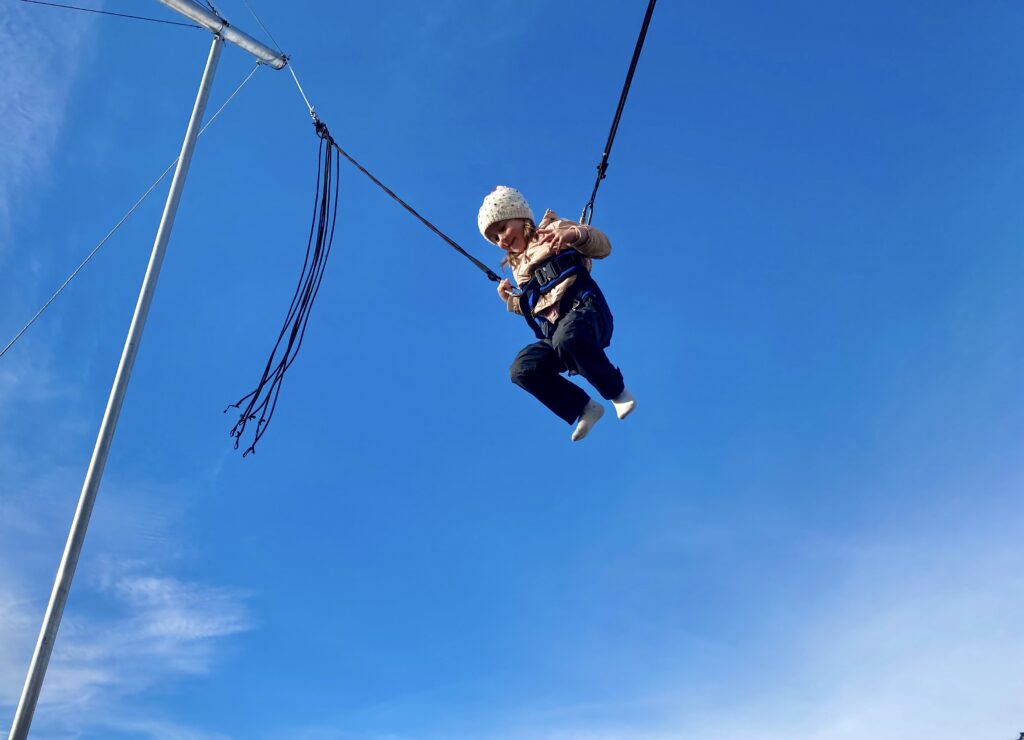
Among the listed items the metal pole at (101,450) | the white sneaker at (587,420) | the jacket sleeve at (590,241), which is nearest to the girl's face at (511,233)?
the jacket sleeve at (590,241)

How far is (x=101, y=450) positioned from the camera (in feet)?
16.8

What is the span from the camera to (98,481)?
197 inches

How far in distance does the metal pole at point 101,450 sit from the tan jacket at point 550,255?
2.72 metres

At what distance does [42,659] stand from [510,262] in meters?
3.89

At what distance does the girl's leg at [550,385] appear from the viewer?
5699 mm

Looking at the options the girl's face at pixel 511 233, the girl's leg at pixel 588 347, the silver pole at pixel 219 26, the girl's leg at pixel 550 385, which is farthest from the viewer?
the silver pole at pixel 219 26

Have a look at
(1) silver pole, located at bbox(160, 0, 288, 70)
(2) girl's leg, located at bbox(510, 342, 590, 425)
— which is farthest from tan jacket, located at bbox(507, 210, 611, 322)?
(1) silver pole, located at bbox(160, 0, 288, 70)

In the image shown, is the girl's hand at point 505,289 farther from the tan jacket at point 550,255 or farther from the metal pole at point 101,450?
the metal pole at point 101,450

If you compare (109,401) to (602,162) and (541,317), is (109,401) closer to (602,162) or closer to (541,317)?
(541,317)

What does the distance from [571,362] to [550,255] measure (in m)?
0.77

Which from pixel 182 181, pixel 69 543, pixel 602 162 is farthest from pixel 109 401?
pixel 602 162

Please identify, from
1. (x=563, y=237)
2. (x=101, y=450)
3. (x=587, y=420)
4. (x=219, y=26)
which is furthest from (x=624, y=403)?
(x=219, y=26)

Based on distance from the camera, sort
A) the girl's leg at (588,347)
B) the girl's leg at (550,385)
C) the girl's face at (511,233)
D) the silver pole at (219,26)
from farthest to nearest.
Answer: the silver pole at (219,26) → the girl's face at (511,233) → the girl's leg at (550,385) → the girl's leg at (588,347)

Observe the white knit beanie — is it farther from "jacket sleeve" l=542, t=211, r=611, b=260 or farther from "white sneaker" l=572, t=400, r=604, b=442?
"white sneaker" l=572, t=400, r=604, b=442
